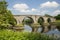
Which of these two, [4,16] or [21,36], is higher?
[4,16]

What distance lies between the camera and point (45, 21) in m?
36.9

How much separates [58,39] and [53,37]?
22 cm

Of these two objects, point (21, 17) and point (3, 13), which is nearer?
point (3, 13)

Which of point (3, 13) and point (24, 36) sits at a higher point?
point (3, 13)

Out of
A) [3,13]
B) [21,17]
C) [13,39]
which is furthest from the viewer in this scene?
[21,17]

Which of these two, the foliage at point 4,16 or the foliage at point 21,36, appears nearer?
the foliage at point 21,36

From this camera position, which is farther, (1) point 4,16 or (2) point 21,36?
(1) point 4,16

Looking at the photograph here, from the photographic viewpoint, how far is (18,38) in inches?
331

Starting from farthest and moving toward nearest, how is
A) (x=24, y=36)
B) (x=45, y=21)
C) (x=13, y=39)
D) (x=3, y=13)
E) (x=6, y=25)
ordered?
(x=45, y=21) < (x=3, y=13) < (x=6, y=25) < (x=24, y=36) < (x=13, y=39)

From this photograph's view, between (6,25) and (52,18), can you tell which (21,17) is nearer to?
(52,18)

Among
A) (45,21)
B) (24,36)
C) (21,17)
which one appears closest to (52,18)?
(45,21)

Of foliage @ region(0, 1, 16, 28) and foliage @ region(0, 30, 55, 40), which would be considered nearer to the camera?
foliage @ region(0, 30, 55, 40)

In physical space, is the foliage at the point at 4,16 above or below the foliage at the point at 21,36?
above

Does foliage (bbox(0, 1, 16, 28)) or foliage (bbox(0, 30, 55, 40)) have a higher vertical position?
foliage (bbox(0, 1, 16, 28))
